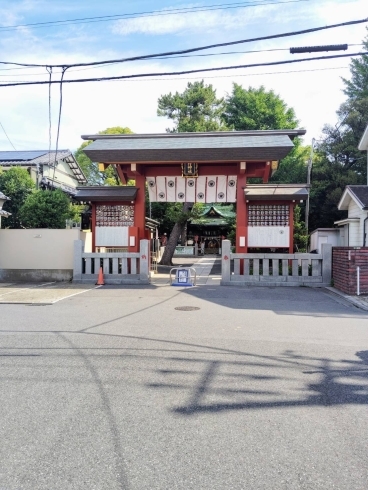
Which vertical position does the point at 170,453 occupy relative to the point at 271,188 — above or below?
below

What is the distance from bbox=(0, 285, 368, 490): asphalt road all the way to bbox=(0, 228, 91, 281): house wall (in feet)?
28.2

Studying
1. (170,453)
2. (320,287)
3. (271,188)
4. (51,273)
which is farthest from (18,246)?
(170,453)

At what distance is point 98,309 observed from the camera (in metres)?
10.0

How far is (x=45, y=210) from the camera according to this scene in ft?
58.0

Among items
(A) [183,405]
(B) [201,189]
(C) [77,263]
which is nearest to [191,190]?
(B) [201,189]

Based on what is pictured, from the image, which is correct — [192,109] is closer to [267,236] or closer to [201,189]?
[201,189]

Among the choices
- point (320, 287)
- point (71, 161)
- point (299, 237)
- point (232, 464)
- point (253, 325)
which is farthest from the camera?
point (71, 161)

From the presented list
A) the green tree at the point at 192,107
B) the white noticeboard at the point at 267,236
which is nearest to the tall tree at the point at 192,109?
the green tree at the point at 192,107

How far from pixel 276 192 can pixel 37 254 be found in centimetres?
994

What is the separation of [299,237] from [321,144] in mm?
11515

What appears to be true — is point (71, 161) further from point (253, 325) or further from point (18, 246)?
point (253, 325)

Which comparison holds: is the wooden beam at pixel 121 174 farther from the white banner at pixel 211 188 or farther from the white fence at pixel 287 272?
the white fence at pixel 287 272

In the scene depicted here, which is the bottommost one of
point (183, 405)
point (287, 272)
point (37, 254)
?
point (183, 405)

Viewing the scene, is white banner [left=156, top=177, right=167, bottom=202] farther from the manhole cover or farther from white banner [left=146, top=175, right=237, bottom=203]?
the manhole cover
